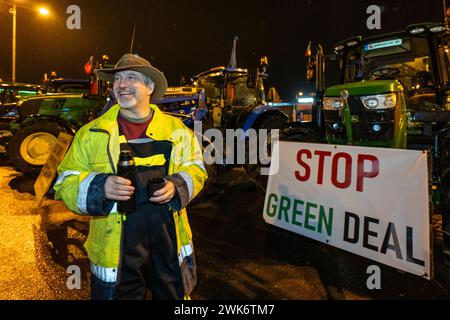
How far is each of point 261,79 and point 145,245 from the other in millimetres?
8037

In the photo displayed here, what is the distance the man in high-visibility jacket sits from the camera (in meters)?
1.85

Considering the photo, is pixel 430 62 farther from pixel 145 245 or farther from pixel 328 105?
pixel 145 245

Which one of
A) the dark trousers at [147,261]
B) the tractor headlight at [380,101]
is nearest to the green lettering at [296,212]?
the tractor headlight at [380,101]

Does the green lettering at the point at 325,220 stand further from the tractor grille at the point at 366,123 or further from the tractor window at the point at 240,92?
the tractor window at the point at 240,92

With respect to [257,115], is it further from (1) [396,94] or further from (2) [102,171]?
(2) [102,171]

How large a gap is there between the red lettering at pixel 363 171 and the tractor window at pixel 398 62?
2060 mm

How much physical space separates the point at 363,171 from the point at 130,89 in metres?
2.47

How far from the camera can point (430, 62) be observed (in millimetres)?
4801

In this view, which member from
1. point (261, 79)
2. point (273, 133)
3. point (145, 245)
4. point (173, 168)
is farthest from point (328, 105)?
point (261, 79)

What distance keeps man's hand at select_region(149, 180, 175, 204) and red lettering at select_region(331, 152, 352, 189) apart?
89.5 inches

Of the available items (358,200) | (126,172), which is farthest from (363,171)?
(126,172)

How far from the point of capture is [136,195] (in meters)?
1.87

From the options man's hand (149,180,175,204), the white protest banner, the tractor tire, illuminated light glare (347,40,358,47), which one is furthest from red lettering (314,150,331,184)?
the tractor tire

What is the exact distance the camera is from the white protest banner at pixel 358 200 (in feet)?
9.61
